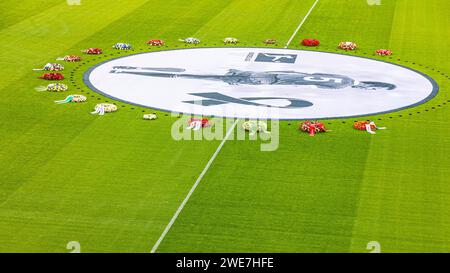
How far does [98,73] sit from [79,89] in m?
3.44

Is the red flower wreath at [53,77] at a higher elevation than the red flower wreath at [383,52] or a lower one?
higher

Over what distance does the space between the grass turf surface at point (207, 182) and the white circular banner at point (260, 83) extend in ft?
4.61

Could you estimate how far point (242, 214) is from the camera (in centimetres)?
3441

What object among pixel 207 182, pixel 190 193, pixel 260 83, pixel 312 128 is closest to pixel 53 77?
pixel 260 83

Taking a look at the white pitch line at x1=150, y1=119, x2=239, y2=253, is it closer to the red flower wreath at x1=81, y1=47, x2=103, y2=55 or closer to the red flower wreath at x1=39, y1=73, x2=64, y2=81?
the red flower wreath at x1=39, y1=73, x2=64, y2=81

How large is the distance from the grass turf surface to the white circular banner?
141cm

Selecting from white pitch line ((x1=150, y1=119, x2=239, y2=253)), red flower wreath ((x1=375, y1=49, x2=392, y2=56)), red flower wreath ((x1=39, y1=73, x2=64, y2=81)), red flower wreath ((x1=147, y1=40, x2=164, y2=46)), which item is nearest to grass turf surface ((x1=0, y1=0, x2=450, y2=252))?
white pitch line ((x1=150, y1=119, x2=239, y2=253))

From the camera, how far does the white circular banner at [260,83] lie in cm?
4741

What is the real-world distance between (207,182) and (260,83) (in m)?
15.2

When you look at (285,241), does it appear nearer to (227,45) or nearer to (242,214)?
(242,214)

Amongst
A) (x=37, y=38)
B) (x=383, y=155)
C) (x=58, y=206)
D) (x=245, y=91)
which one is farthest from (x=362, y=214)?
(x=37, y=38)

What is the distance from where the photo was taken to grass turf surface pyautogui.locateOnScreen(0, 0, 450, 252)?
32656 mm

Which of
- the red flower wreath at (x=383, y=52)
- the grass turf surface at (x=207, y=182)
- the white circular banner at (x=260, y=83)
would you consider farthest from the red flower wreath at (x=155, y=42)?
the red flower wreath at (x=383, y=52)

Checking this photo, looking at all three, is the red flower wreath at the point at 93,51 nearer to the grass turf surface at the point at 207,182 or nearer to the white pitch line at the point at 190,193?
the grass turf surface at the point at 207,182
